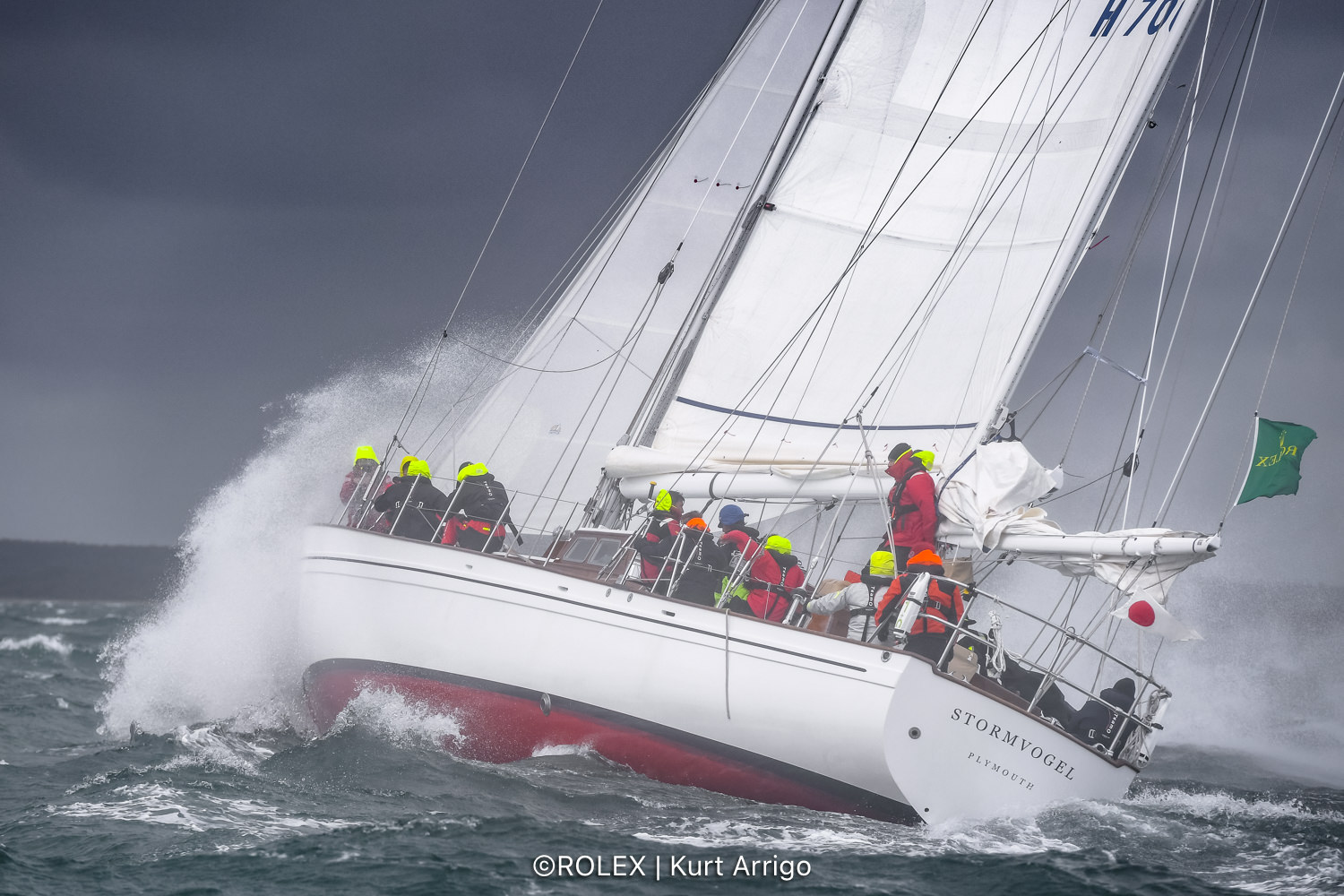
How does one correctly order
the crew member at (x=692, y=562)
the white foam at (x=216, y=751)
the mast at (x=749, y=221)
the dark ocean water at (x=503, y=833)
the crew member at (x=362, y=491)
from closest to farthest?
the dark ocean water at (x=503, y=833) → the crew member at (x=692, y=562) → the white foam at (x=216, y=751) → the crew member at (x=362, y=491) → the mast at (x=749, y=221)

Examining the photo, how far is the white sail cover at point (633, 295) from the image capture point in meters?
11.3

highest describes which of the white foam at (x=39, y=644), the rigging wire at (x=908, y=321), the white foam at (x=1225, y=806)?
the rigging wire at (x=908, y=321)

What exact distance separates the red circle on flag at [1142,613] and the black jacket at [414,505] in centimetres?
513

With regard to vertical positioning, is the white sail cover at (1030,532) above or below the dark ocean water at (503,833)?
above

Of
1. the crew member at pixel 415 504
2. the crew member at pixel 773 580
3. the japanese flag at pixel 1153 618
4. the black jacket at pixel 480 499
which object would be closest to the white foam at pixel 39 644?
the crew member at pixel 415 504

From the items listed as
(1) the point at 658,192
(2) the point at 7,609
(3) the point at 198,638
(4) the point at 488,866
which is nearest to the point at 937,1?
(1) the point at 658,192

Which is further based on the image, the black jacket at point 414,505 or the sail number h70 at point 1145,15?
the black jacket at point 414,505

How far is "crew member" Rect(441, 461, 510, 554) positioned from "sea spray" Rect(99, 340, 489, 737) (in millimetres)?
1890

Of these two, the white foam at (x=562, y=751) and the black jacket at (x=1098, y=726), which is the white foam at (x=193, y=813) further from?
the black jacket at (x=1098, y=726)

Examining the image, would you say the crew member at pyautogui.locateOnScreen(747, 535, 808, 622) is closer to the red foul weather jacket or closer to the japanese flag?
the red foul weather jacket

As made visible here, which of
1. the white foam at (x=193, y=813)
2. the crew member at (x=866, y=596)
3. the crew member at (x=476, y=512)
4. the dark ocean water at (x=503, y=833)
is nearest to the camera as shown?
the dark ocean water at (x=503, y=833)

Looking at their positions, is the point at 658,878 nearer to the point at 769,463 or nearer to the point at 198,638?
the point at 769,463

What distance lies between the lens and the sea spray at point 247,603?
442 inches

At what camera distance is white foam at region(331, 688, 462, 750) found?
336 inches
